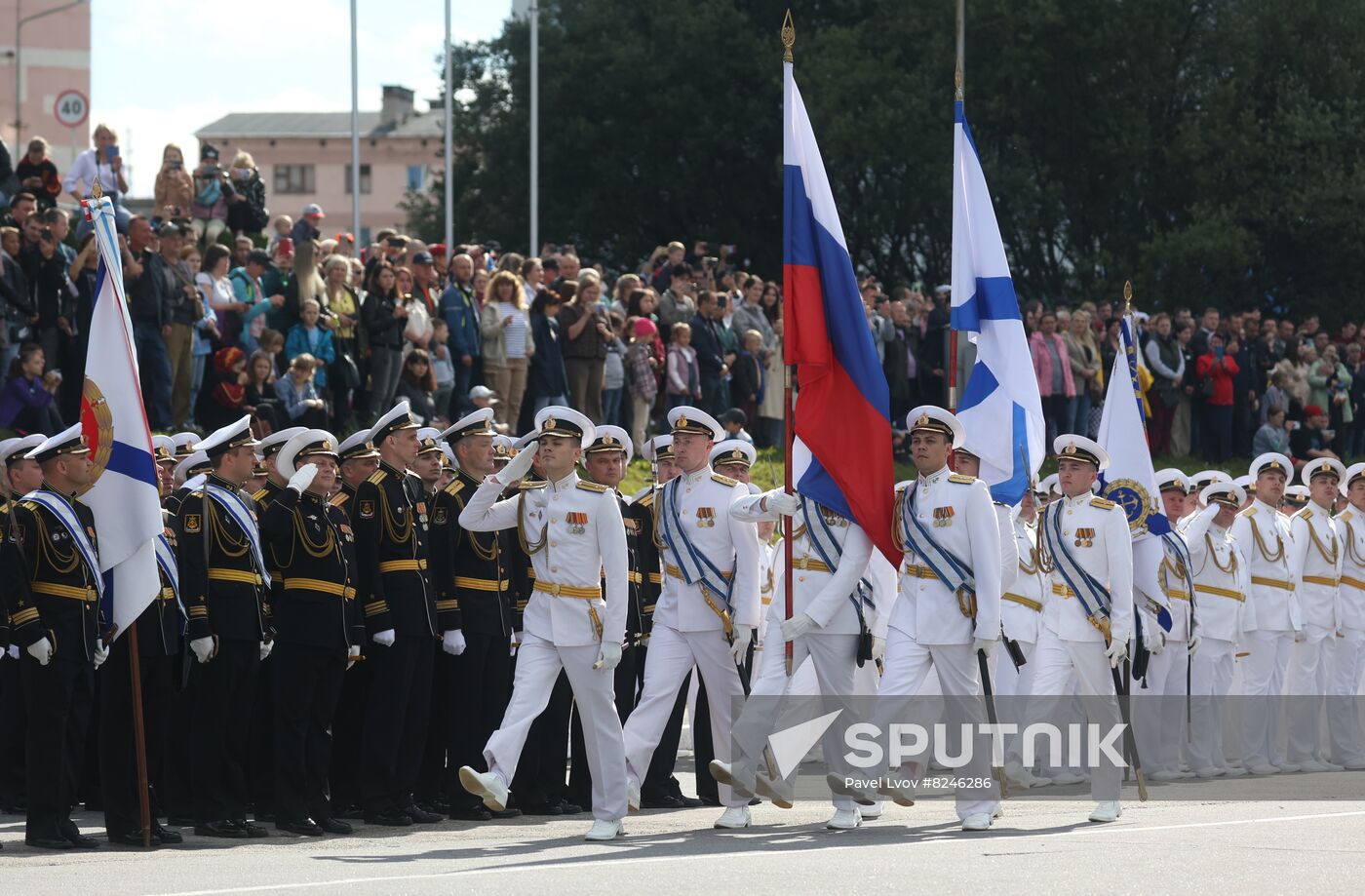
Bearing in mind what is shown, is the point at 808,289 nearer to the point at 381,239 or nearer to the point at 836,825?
the point at 836,825

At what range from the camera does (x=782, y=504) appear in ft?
37.0

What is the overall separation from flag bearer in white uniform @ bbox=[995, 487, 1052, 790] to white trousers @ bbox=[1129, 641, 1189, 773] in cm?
104

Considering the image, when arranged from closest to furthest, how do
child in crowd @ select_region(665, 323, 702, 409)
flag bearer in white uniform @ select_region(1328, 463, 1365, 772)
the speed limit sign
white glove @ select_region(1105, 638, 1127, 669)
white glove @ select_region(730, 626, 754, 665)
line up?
white glove @ select_region(730, 626, 754, 665), white glove @ select_region(1105, 638, 1127, 669), flag bearer in white uniform @ select_region(1328, 463, 1365, 772), child in crowd @ select_region(665, 323, 702, 409), the speed limit sign

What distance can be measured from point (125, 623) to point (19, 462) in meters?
1.46

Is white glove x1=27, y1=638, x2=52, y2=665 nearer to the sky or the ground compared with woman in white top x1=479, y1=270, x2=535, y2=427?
nearer to the ground

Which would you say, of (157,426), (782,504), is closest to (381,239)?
(157,426)

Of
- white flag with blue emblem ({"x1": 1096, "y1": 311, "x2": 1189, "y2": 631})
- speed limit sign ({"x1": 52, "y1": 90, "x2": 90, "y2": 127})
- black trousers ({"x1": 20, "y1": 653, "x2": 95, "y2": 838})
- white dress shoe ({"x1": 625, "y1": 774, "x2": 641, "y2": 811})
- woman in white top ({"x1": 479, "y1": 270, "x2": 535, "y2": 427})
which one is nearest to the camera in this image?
black trousers ({"x1": 20, "y1": 653, "x2": 95, "y2": 838})

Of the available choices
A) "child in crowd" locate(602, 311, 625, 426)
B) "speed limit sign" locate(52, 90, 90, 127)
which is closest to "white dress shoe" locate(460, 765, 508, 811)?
"child in crowd" locate(602, 311, 625, 426)

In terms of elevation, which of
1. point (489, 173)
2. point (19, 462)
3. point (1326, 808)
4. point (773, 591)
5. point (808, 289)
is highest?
point (489, 173)

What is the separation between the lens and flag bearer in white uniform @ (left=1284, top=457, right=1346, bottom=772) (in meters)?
16.7

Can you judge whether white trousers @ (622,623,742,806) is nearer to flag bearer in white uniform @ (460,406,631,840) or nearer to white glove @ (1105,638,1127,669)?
flag bearer in white uniform @ (460,406,631,840)

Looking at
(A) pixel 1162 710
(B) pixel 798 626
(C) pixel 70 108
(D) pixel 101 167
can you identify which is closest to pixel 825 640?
(B) pixel 798 626

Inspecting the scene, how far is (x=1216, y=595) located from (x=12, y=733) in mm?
8511

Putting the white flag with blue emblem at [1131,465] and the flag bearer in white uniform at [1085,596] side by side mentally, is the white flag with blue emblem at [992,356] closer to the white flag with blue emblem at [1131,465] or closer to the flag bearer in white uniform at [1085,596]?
the flag bearer in white uniform at [1085,596]
